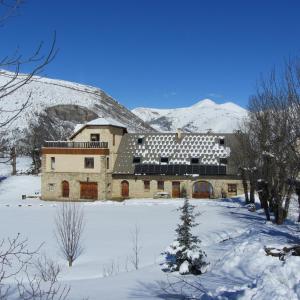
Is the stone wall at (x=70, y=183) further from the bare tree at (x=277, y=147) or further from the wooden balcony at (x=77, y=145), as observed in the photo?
the bare tree at (x=277, y=147)

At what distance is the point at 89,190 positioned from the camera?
41531 millimetres

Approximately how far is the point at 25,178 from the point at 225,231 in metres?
34.2

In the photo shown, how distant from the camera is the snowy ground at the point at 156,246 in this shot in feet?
31.3

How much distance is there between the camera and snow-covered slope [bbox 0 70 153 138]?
322ft

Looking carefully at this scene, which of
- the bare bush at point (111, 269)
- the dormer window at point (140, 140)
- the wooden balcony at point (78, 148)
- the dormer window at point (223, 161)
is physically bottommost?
the bare bush at point (111, 269)

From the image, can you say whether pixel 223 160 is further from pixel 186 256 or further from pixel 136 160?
pixel 186 256

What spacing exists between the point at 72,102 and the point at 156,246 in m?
98.9

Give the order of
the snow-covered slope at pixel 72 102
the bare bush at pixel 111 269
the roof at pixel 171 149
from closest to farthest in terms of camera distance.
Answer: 1. the bare bush at pixel 111 269
2. the roof at pixel 171 149
3. the snow-covered slope at pixel 72 102

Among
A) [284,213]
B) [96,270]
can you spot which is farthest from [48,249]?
[284,213]

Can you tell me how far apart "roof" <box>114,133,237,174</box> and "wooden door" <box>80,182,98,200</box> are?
2572 mm

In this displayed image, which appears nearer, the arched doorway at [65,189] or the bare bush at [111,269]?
the bare bush at [111,269]

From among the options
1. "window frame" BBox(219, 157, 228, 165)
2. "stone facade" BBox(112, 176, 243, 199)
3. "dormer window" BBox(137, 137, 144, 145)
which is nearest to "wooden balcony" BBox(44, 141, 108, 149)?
"stone facade" BBox(112, 176, 243, 199)

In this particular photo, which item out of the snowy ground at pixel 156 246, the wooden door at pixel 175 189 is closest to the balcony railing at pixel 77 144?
the snowy ground at pixel 156 246

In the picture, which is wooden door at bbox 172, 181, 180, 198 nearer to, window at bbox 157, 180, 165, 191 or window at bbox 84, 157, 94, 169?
window at bbox 157, 180, 165, 191
